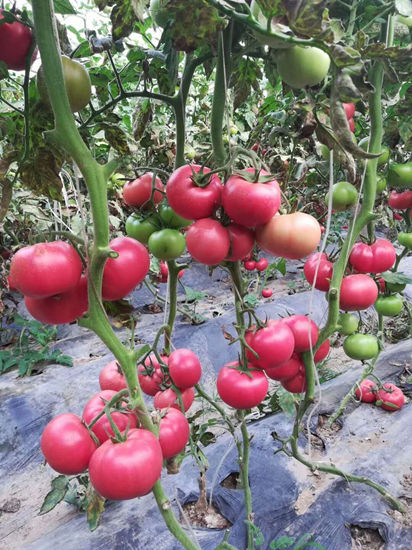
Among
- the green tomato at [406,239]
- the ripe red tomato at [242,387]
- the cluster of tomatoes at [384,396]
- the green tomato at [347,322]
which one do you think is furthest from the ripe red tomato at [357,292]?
the cluster of tomatoes at [384,396]

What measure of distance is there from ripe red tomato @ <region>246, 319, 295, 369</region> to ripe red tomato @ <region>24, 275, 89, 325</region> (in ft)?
1.12

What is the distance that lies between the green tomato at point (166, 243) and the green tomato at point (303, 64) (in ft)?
1.06

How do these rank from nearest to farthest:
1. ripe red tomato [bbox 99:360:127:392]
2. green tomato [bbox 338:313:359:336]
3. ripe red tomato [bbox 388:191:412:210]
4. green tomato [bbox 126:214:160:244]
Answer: ripe red tomato [bbox 99:360:127:392], green tomato [bbox 126:214:160:244], green tomato [bbox 338:313:359:336], ripe red tomato [bbox 388:191:412:210]

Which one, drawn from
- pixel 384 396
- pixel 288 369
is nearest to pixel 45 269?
pixel 288 369

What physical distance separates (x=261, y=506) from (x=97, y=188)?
1087 millimetres

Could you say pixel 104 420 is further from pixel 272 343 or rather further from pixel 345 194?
pixel 345 194

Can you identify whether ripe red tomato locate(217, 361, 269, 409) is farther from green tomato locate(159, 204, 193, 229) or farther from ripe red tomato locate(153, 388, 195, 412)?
green tomato locate(159, 204, 193, 229)

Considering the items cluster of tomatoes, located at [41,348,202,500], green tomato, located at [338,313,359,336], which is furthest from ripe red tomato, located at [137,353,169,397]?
green tomato, located at [338,313,359,336]

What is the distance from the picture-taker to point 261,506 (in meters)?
1.15

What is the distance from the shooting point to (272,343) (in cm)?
71

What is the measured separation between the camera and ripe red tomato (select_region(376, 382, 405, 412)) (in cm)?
164

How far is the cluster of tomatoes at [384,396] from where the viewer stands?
1.64 meters

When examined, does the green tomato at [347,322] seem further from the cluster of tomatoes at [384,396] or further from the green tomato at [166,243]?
the cluster of tomatoes at [384,396]

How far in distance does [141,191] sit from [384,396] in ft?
4.62
